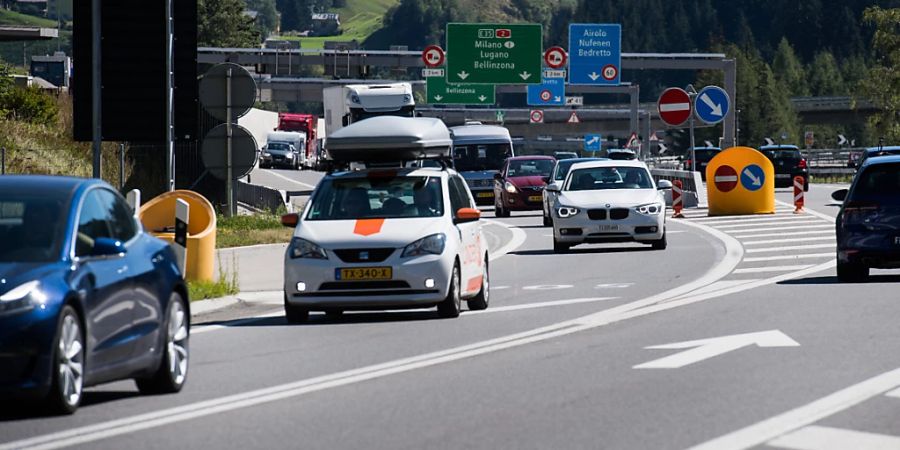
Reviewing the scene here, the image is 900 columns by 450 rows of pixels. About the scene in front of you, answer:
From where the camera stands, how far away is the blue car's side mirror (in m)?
10.7

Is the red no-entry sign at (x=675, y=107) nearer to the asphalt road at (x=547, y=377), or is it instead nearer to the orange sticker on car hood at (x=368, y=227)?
the asphalt road at (x=547, y=377)

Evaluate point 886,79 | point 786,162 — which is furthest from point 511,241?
point 886,79

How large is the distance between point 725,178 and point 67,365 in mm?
32753

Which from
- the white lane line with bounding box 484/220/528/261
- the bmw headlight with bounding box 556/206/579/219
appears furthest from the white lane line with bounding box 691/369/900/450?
the bmw headlight with bounding box 556/206/579/219

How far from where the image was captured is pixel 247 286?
72.7ft

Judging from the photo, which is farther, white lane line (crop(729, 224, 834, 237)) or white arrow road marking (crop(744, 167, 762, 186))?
white arrow road marking (crop(744, 167, 762, 186))

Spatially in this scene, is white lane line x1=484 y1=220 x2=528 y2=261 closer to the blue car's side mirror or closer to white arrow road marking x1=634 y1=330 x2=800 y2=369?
white arrow road marking x1=634 y1=330 x2=800 y2=369

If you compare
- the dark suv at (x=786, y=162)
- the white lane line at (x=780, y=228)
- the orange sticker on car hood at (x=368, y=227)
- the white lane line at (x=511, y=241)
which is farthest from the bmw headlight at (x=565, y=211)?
the dark suv at (x=786, y=162)

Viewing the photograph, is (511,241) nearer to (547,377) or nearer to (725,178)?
(725,178)

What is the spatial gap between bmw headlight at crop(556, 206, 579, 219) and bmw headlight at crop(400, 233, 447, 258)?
38.9 feet

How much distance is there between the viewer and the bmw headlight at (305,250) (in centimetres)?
1736

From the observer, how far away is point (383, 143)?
65.3ft

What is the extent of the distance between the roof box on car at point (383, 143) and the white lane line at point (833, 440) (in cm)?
1060

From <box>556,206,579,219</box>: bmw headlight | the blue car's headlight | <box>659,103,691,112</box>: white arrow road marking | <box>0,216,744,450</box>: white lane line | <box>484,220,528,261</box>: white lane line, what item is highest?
<box>659,103,691,112</box>: white arrow road marking
